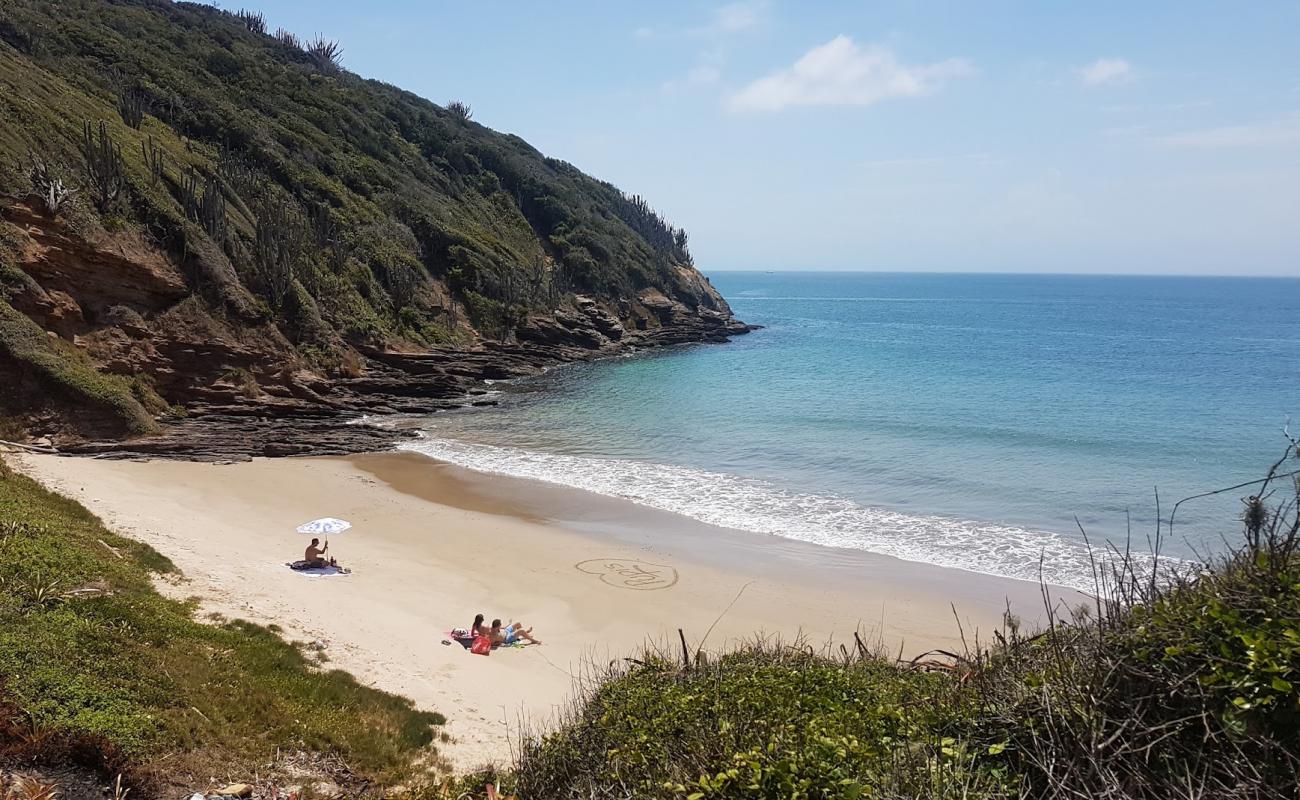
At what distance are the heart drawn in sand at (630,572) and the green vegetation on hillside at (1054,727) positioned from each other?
398 inches

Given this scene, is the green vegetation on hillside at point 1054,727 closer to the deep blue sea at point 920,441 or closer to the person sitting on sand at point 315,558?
the deep blue sea at point 920,441

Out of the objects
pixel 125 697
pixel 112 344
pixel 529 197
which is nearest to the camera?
pixel 125 697

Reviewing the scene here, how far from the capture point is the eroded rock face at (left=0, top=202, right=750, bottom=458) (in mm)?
23750

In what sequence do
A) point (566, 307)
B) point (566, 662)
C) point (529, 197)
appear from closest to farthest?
point (566, 662) → point (566, 307) → point (529, 197)

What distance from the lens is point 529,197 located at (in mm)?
69750

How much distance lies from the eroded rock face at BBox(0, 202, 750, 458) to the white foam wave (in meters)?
5.26

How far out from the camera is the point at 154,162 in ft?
102

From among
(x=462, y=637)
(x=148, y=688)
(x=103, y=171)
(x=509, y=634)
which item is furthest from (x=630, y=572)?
(x=103, y=171)

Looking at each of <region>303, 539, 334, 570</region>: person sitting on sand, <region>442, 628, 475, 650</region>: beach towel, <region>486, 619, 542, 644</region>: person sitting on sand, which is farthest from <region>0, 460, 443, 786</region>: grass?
<region>303, 539, 334, 570</region>: person sitting on sand

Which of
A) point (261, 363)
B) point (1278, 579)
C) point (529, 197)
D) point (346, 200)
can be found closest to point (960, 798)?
point (1278, 579)

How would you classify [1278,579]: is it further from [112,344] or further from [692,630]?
[112,344]

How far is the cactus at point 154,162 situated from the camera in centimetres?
3062

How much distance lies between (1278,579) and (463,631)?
1084cm

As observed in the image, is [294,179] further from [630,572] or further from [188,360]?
[630,572]
